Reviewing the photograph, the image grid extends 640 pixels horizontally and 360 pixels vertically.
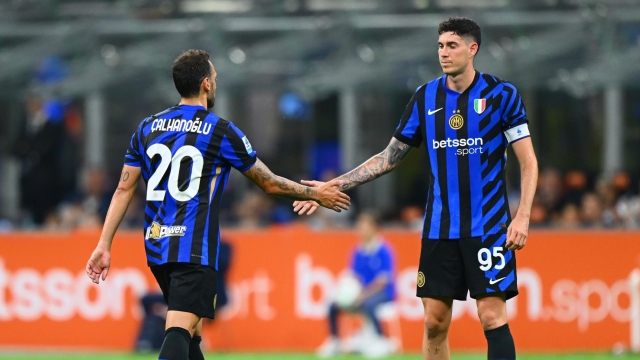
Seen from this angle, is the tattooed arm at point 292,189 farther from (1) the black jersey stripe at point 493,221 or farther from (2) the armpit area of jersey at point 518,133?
(2) the armpit area of jersey at point 518,133

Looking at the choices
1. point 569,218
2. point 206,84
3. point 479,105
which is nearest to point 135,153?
point 206,84

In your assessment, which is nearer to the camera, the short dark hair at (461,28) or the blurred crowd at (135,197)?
the short dark hair at (461,28)

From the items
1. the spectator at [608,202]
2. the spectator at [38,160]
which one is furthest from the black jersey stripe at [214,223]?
the spectator at [38,160]

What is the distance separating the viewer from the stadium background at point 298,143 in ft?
43.6

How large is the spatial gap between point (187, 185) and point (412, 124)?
1.57 m

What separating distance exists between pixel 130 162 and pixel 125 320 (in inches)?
306

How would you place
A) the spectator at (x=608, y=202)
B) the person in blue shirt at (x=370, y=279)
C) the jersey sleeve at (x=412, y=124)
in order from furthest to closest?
the spectator at (x=608, y=202) → the person in blue shirt at (x=370, y=279) → the jersey sleeve at (x=412, y=124)

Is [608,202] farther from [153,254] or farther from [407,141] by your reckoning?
[153,254]

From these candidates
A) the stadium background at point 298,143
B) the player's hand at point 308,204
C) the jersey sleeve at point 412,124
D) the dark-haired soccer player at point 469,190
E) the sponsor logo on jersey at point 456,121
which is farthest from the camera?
the stadium background at point 298,143

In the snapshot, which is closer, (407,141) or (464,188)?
(464,188)

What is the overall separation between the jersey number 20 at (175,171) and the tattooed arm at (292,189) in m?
0.37

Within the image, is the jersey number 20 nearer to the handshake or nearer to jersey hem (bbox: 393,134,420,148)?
the handshake

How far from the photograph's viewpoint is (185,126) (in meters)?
6.25

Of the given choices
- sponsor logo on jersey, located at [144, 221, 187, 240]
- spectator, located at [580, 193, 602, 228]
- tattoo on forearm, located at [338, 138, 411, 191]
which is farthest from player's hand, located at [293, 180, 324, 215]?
spectator, located at [580, 193, 602, 228]
